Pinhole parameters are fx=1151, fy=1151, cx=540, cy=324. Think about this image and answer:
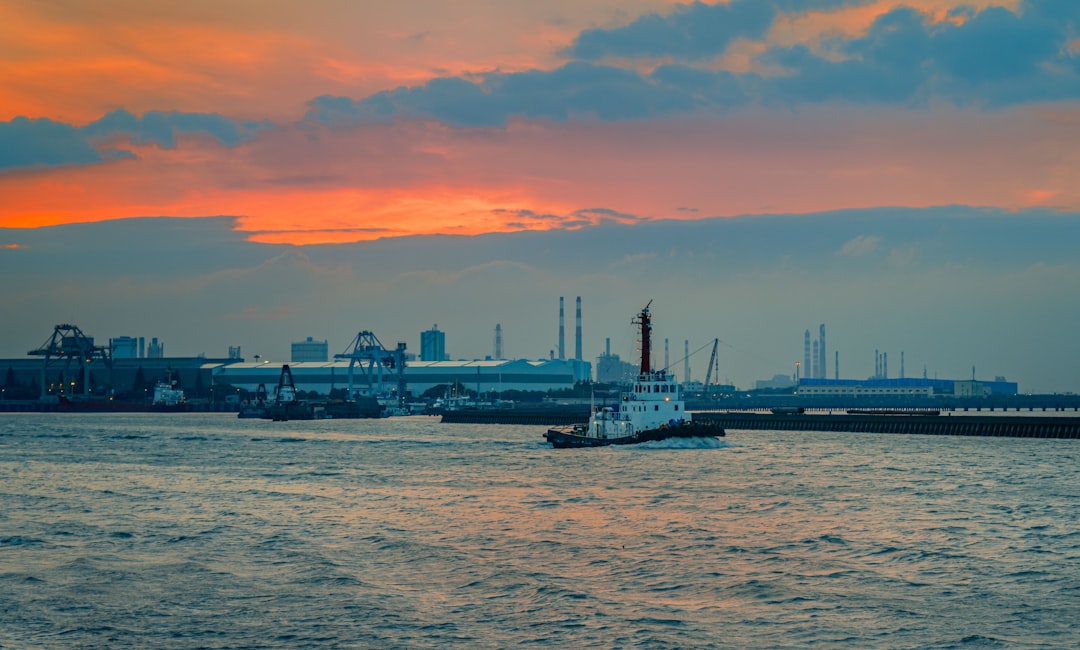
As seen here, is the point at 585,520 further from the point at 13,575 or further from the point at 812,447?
the point at 812,447

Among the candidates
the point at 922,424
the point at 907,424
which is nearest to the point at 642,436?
the point at 922,424

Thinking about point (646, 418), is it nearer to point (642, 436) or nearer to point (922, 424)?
point (642, 436)

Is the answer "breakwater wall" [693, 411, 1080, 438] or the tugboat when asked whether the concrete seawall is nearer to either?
"breakwater wall" [693, 411, 1080, 438]

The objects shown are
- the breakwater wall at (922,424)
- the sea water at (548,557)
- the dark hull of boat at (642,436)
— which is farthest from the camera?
the breakwater wall at (922,424)

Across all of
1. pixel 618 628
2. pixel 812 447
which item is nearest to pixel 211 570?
pixel 618 628

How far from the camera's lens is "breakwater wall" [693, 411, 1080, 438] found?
5271 inches

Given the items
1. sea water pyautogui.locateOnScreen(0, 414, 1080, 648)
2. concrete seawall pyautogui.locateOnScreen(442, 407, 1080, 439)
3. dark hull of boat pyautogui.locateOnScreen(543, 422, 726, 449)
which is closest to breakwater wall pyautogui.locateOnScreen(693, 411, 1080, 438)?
concrete seawall pyautogui.locateOnScreen(442, 407, 1080, 439)

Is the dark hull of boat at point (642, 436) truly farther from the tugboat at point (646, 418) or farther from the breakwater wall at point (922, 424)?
the breakwater wall at point (922, 424)

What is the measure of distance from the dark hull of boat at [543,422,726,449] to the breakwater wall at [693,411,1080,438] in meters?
43.9

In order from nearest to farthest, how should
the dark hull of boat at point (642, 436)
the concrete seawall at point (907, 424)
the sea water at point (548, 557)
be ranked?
1. the sea water at point (548, 557)
2. the dark hull of boat at point (642, 436)
3. the concrete seawall at point (907, 424)

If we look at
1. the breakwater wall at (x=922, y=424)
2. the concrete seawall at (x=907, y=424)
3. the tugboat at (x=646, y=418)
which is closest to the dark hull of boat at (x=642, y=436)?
the tugboat at (x=646, y=418)

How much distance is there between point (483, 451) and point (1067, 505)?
6451cm

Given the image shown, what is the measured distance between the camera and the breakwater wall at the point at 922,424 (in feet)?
439

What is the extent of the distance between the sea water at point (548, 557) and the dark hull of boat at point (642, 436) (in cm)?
1476
